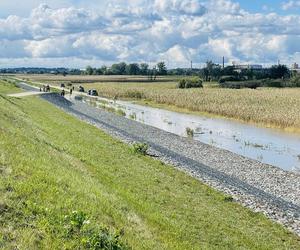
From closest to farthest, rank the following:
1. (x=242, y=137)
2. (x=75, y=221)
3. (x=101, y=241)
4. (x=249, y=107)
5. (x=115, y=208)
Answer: (x=101, y=241) < (x=75, y=221) < (x=115, y=208) < (x=242, y=137) < (x=249, y=107)

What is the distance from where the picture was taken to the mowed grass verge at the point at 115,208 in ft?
31.1

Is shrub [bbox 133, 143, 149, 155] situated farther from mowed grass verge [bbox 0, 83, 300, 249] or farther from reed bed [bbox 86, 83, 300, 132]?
reed bed [bbox 86, 83, 300, 132]

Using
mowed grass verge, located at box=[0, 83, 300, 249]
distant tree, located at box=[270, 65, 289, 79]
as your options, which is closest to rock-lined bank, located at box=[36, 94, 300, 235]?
mowed grass verge, located at box=[0, 83, 300, 249]

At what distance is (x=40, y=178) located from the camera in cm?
1230

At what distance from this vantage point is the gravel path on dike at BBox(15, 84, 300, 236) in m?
19.4

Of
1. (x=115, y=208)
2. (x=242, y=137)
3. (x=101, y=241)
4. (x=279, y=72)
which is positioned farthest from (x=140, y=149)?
(x=279, y=72)

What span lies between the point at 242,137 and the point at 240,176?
20.5 meters

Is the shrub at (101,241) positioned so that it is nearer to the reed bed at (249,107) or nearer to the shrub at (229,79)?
the reed bed at (249,107)

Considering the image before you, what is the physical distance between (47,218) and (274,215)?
10.8 metres

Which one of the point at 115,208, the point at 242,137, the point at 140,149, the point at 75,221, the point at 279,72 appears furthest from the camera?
the point at 279,72

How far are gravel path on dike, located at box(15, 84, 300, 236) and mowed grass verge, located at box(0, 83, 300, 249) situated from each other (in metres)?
1.05

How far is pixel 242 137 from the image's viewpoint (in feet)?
154

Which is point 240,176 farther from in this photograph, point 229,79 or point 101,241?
point 229,79

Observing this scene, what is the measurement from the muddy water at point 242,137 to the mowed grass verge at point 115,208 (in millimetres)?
14330
